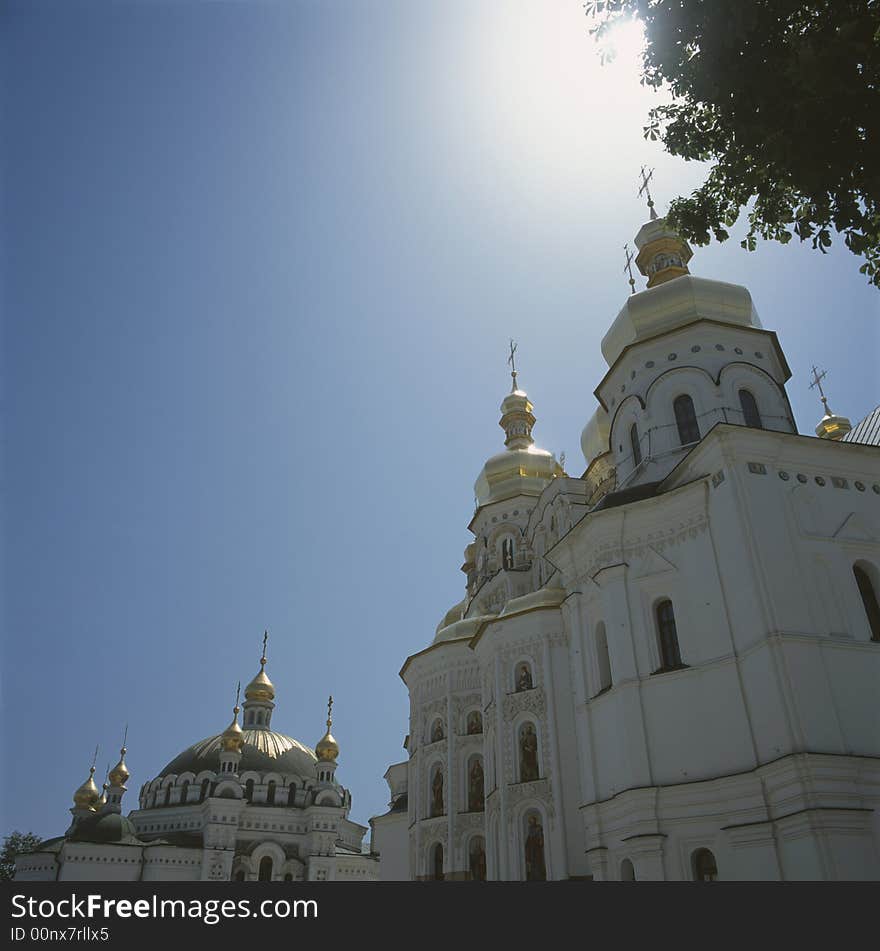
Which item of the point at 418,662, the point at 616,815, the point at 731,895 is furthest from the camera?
the point at 418,662

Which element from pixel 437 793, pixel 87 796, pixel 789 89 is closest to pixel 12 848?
pixel 87 796

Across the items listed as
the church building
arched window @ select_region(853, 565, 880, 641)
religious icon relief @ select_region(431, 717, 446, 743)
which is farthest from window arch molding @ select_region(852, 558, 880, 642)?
the church building

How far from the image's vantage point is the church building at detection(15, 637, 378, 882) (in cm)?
3659

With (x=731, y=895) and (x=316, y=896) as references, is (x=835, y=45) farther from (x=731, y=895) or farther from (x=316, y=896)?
(x=316, y=896)

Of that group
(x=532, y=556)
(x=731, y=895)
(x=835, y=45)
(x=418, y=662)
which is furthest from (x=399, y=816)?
(x=835, y=45)

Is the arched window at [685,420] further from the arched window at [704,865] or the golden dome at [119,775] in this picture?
the golden dome at [119,775]

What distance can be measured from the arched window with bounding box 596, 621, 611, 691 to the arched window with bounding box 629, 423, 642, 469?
15.0 ft

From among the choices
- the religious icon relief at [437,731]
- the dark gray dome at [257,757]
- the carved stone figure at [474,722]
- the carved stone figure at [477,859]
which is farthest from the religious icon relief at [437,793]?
the dark gray dome at [257,757]

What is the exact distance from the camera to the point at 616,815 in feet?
46.0

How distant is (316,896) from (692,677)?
972 cm

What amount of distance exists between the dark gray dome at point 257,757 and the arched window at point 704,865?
119ft

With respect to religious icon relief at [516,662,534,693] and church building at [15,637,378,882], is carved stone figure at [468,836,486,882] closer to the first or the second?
religious icon relief at [516,662,534,693]

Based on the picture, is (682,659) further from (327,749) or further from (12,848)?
(12,848)

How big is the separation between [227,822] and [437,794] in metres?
21.6
